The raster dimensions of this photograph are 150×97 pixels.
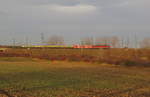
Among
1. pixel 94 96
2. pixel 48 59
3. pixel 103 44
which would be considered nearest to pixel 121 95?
pixel 94 96

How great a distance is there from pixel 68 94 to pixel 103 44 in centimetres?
7560

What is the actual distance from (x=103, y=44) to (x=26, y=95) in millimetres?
76312

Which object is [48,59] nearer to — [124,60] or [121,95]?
[124,60]

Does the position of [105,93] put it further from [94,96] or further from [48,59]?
[48,59]

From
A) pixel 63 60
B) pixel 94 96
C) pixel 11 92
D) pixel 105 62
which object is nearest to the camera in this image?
pixel 94 96

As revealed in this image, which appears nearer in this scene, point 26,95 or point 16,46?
point 26,95

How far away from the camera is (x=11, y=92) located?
11461 millimetres

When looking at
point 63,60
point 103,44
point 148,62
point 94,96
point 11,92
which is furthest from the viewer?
point 103,44

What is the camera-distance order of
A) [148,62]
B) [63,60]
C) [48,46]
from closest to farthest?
[148,62] < [63,60] < [48,46]

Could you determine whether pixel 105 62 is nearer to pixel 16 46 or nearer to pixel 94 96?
pixel 94 96

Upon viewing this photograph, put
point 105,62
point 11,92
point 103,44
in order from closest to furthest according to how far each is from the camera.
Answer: point 11,92 → point 105,62 → point 103,44

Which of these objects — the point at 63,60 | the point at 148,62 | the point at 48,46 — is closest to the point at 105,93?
the point at 148,62

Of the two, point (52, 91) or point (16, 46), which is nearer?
point (52, 91)

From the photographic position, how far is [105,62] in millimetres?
36906
